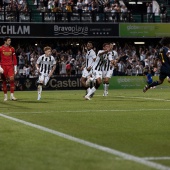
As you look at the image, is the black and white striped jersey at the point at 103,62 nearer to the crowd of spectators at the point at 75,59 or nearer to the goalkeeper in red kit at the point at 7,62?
the goalkeeper in red kit at the point at 7,62

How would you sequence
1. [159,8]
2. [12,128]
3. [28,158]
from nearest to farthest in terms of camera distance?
[28,158]
[12,128]
[159,8]

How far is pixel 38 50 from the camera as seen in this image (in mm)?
46812

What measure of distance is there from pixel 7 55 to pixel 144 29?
26.3 m

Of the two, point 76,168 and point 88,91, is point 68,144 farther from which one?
point 88,91

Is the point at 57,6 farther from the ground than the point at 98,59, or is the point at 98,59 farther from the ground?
the point at 57,6

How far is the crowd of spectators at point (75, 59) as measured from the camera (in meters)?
43.4

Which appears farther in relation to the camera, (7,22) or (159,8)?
(159,8)

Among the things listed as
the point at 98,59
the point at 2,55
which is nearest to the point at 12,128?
the point at 2,55

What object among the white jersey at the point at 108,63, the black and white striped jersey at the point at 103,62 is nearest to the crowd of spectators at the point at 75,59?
the white jersey at the point at 108,63

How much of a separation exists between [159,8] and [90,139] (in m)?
41.3

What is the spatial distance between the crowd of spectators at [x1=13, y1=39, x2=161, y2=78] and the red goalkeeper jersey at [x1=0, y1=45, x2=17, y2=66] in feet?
58.7

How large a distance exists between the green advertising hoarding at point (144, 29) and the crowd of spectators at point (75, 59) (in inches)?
46.1

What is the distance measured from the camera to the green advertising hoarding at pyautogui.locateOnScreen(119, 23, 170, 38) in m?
48.3

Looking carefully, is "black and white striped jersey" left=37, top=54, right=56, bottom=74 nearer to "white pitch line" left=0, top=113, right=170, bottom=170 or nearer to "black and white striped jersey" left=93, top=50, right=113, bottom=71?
"black and white striped jersey" left=93, top=50, right=113, bottom=71
